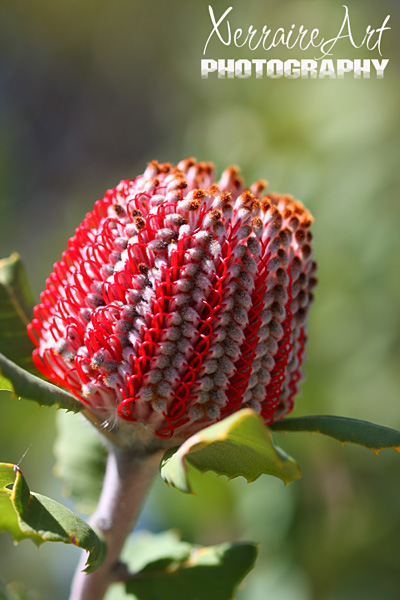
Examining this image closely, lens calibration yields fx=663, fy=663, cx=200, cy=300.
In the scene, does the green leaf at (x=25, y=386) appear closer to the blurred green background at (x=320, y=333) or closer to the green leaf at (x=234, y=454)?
the green leaf at (x=234, y=454)

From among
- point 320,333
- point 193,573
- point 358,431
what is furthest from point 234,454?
point 320,333

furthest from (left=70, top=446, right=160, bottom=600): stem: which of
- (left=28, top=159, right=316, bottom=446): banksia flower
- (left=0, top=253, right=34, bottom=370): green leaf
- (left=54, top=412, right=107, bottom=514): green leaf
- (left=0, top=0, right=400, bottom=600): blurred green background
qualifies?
(left=0, top=0, right=400, bottom=600): blurred green background

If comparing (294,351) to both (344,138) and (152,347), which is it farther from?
(344,138)

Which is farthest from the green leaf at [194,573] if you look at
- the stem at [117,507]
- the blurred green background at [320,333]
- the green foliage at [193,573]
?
the blurred green background at [320,333]

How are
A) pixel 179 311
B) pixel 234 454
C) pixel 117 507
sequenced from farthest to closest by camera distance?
pixel 117 507, pixel 179 311, pixel 234 454

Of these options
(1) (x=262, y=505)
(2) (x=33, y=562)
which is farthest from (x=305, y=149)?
(2) (x=33, y=562)

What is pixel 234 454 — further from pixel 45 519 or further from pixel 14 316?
pixel 14 316

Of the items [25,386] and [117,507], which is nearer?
[25,386]
